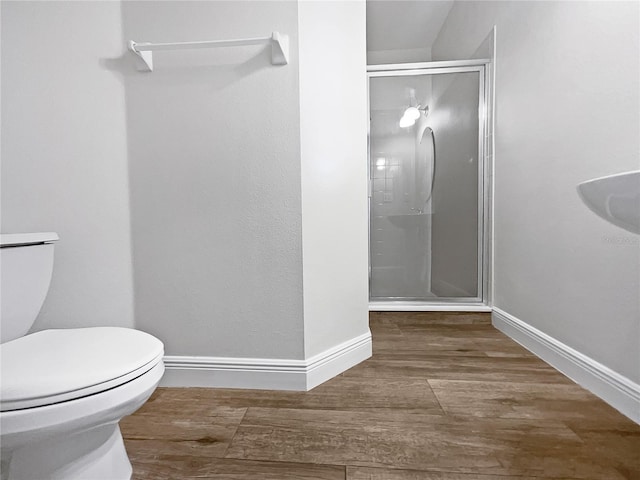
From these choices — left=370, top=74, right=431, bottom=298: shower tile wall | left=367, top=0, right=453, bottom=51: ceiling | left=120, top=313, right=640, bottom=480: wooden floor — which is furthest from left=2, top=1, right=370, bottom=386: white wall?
left=367, top=0, right=453, bottom=51: ceiling

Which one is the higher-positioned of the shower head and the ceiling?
the ceiling

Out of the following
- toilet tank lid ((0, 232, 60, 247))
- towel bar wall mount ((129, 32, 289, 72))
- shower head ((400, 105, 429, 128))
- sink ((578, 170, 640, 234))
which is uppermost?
shower head ((400, 105, 429, 128))

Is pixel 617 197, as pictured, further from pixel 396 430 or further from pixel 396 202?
pixel 396 202

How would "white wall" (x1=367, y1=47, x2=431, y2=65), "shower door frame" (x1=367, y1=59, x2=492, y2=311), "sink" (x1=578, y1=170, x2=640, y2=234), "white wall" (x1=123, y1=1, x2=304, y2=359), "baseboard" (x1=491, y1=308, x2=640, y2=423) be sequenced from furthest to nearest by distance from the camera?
"white wall" (x1=367, y1=47, x2=431, y2=65) → "shower door frame" (x1=367, y1=59, x2=492, y2=311) → "white wall" (x1=123, y1=1, x2=304, y2=359) → "baseboard" (x1=491, y1=308, x2=640, y2=423) → "sink" (x1=578, y1=170, x2=640, y2=234)

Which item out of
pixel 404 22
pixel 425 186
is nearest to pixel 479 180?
pixel 425 186

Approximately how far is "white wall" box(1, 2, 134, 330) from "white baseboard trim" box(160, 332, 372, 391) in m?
0.40

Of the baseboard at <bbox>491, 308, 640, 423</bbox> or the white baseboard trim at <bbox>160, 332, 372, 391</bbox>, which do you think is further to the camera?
the white baseboard trim at <bbox>160, 332, 372, 391</bbox>

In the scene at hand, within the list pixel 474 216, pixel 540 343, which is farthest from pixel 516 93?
pixel 540 343

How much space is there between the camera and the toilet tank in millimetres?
1060

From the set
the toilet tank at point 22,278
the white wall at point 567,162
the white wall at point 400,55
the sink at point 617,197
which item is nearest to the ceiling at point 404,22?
the white wall at point 400,55

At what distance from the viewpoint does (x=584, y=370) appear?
1452 mm

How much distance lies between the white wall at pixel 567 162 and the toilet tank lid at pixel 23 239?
6.56 ft

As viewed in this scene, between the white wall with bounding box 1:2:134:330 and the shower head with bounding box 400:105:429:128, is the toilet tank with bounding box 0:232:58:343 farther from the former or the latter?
the shower head with bounding box 400:105:429:128

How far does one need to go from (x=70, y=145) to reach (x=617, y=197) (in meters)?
1.79
